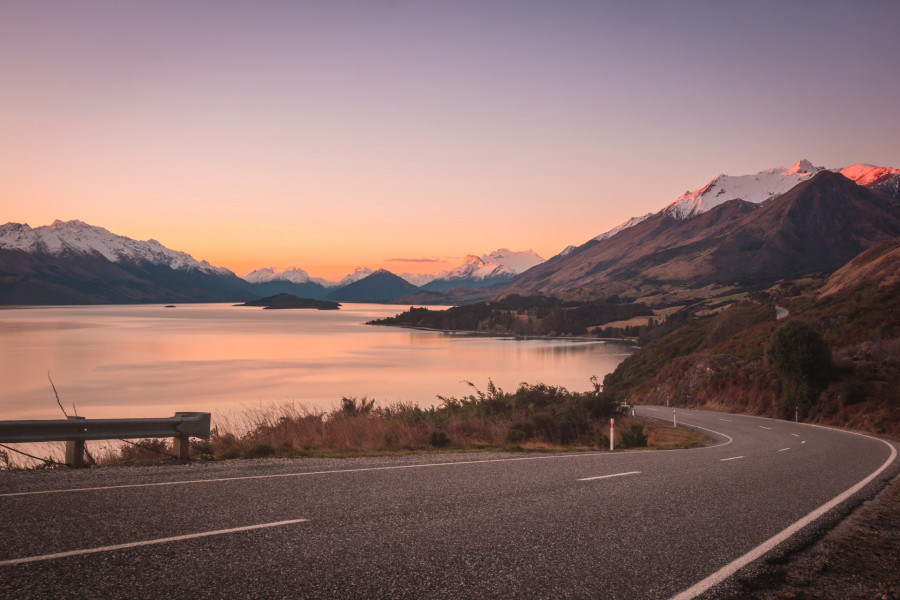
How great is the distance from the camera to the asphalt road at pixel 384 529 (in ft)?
17.8

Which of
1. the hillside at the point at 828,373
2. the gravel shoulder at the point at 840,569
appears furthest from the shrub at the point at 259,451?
the hillside at the point at 828,373

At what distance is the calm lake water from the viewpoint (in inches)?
2277

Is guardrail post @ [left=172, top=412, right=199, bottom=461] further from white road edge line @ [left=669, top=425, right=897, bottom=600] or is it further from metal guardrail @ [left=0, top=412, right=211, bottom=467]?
white road edge line @ [left=669, top=425, right=897, bottom=600]

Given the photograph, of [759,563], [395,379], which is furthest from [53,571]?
[395,379]

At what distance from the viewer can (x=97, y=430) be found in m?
11.2

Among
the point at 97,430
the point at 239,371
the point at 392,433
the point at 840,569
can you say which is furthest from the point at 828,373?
the point at 239,371

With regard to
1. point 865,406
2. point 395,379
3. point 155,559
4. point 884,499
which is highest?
point 155,559

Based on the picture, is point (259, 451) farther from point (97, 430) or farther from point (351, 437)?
point (97, 430)

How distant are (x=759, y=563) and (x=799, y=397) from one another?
42.3m

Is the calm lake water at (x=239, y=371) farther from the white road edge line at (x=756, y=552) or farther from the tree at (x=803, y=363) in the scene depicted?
the white road edge line at (x=756, y=552)

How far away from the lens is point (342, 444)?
15.7 meters

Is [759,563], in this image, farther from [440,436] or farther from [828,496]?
[440,436]

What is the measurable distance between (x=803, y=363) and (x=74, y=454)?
146ft

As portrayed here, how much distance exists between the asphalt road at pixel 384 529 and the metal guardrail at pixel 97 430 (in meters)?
0.82
